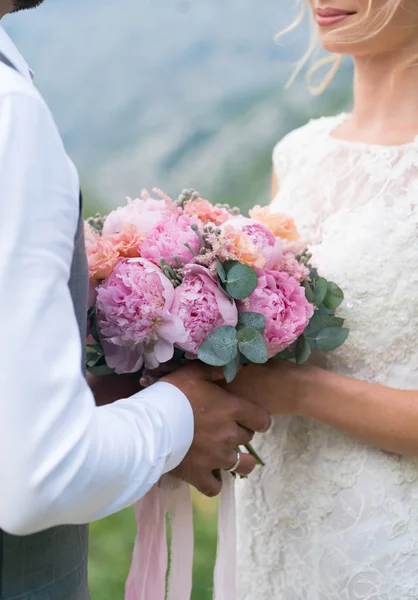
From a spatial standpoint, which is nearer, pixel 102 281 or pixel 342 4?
pixel 102 281

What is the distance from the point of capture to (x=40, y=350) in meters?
0.75

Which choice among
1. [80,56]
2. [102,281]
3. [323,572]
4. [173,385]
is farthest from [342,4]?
[80,56]

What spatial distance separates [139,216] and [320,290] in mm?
365

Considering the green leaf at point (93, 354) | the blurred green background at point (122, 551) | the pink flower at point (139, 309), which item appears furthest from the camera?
the blurred green background at point (122, 551)

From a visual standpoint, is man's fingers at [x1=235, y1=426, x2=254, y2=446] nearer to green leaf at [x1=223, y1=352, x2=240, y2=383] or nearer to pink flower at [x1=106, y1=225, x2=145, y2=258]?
green leaf at [x1=223, y1=352, x2=240, y2=383]

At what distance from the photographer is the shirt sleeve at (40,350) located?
740mm

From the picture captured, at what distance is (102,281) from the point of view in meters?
1.24

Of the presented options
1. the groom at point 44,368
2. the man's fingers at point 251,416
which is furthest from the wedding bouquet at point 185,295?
the groom at point 44,368

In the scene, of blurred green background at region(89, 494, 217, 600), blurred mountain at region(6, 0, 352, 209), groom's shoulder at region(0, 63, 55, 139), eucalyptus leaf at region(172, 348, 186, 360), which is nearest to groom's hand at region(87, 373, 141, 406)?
eucalyptus leaf at region(172, 348, 186, 360)

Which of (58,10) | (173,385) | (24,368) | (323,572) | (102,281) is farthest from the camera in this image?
(58,10)

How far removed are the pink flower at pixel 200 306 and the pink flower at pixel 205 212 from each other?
149mm

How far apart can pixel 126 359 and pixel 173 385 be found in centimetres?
16

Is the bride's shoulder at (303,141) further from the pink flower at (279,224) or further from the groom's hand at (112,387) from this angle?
the groom's hand at (112,387)

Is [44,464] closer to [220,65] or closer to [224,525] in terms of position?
[224,525]
